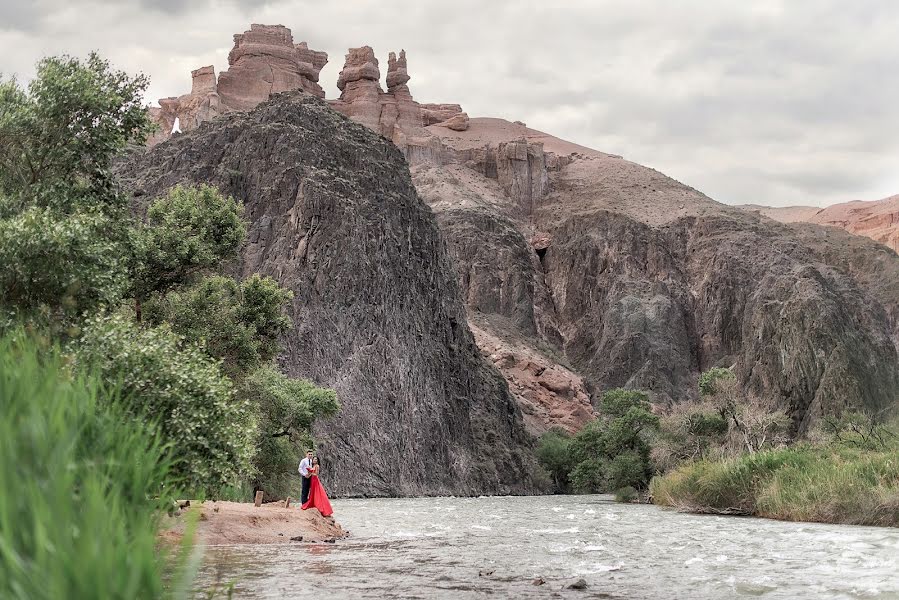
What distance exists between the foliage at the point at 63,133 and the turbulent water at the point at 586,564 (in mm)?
9083

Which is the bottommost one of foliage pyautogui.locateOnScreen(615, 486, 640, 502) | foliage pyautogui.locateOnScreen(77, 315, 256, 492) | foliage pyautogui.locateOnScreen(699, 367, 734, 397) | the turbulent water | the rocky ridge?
foliage pyautogui.locateOnScreen(615, 486, 640, 502)

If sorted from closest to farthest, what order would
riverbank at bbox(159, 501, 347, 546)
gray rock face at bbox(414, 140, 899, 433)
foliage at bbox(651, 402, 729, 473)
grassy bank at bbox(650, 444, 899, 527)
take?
riverbank at bbox(159, 501, 347, 546)
grassy bank at bbox(650, 444, 899, 527)
foliage at bbox(651, 402, 729, 473)
gray rock face at bbox(414, 140, 899, 433)

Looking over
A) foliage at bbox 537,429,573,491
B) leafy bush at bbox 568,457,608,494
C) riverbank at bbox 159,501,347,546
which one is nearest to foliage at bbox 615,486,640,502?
leafy bush at bbox 568,457,608,494

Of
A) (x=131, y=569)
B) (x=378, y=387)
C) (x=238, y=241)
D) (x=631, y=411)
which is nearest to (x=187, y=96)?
(x=378, y=387)

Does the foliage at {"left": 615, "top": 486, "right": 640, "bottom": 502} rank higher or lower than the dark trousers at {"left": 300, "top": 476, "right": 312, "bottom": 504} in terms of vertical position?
lower

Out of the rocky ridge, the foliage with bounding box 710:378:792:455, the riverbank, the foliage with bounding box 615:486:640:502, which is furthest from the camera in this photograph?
the rocky ridge

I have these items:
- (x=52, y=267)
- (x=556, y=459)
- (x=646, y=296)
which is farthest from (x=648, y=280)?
(x=52, y=267)

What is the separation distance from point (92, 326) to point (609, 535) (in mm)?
21095

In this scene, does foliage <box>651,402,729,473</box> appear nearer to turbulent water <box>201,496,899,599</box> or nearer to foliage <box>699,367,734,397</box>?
foliage <box>699,367,734,397</box>

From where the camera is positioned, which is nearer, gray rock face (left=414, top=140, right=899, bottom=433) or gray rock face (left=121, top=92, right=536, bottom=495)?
gray rock face (left=121, top=92, right=536, bottom=495)

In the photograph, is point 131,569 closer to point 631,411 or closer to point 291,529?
point 291,529

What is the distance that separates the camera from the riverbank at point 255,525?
2491cm

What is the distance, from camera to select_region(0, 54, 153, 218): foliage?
70.3 feet

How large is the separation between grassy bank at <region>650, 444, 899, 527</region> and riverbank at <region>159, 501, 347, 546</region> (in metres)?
17.8
